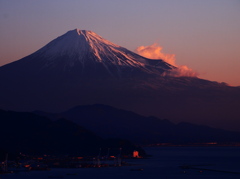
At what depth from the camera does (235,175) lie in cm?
9088

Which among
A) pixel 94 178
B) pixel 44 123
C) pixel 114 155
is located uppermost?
pixel 44 123

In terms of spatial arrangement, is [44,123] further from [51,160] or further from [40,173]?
[40,173]

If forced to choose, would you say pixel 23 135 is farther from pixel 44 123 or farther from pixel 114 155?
pixel 114 155

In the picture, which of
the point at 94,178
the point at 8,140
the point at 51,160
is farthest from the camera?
the point at 8,140

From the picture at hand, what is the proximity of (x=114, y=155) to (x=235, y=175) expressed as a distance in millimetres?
48947

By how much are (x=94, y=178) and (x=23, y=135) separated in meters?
66.1

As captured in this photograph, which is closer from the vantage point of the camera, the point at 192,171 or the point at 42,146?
the point at 192,171

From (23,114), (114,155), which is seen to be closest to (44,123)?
(23,114)

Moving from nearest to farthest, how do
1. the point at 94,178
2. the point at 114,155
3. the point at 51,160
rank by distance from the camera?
the point at 94,178 < the point at 51,160 < the point at 114,155

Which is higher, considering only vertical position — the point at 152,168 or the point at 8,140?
the point at 8,140

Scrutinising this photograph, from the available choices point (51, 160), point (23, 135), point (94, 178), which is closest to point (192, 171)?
point (94, 178)

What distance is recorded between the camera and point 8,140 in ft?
484

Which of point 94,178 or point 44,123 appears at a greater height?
point 44,123

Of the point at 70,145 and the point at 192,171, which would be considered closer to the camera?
the point at 192,171
